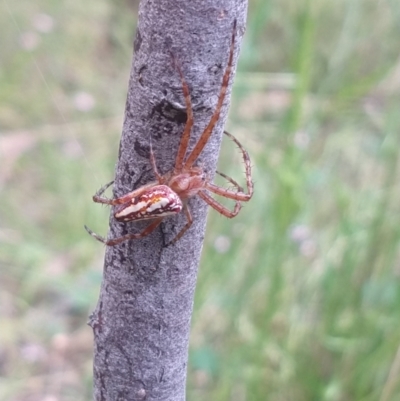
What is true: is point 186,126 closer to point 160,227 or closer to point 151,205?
point 160,227

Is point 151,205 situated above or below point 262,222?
below

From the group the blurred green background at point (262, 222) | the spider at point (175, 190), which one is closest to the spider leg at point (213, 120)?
the spider at point (175, 190)

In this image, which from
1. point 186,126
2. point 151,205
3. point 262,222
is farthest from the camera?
point 262,222

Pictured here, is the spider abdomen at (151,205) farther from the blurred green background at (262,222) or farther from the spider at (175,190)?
the blurred green background at (262,222)

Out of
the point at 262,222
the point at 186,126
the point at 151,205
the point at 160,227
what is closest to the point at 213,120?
the point at 186,126

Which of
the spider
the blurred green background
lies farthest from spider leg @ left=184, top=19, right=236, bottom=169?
the blurred green background
